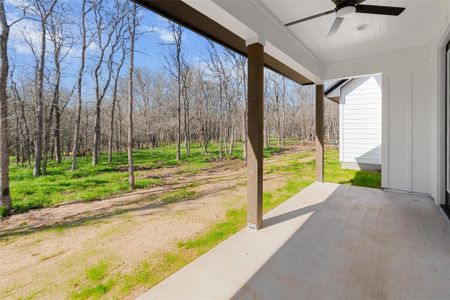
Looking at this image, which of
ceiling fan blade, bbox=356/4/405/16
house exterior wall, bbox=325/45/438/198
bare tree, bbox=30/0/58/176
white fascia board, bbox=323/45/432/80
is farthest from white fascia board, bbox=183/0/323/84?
bare tree, bbox=30/0/58/176

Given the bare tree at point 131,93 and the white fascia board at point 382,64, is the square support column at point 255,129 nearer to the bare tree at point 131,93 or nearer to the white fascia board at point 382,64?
the white fascia board at point 382,64

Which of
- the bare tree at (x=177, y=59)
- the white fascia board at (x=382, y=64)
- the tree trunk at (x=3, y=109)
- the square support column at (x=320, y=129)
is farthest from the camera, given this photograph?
the bare tree at (x=177, y=59)

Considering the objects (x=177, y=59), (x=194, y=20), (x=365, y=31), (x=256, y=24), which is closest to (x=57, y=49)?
(x=194, y=20)

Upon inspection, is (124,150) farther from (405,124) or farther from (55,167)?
(405,124)

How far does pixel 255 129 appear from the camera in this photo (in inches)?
97.0

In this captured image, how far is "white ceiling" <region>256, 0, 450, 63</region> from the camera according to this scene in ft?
7.95

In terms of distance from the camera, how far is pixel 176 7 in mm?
2047

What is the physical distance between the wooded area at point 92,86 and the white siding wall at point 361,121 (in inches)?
167

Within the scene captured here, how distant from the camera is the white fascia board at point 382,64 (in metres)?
3.77

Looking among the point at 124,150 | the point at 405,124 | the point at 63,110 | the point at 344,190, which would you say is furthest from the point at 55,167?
the point at 405,124

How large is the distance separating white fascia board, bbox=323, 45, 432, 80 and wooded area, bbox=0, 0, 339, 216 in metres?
4.79

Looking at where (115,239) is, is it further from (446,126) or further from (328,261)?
(446,126)

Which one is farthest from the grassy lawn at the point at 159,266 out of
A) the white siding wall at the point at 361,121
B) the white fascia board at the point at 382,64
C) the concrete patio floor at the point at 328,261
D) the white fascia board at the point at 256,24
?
the white siding wall at the point at 361,121

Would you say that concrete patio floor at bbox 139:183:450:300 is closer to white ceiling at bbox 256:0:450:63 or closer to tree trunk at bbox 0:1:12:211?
white ceiling at bbox 256:0:450:63
